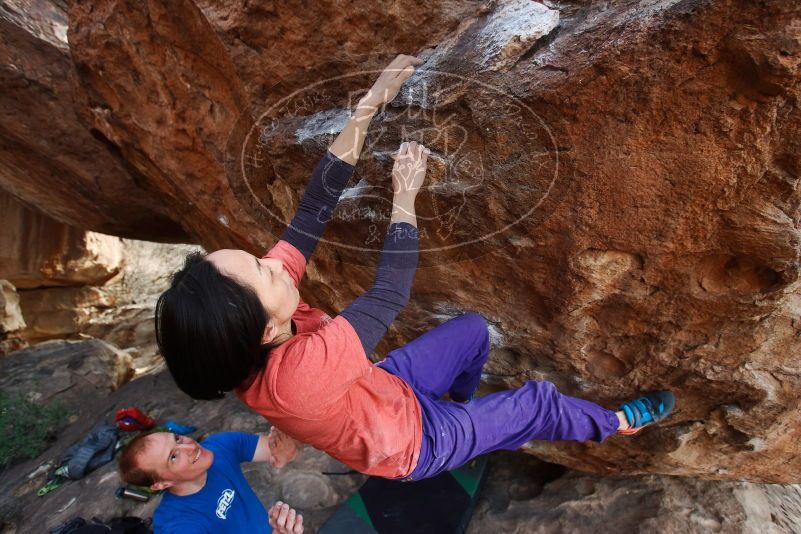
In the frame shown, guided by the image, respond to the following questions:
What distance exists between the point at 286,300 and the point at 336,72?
0.81 meters

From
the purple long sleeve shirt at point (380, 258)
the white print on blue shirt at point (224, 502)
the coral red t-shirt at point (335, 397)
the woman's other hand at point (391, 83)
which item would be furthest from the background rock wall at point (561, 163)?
the white print on blue shirt at point (224, 502)

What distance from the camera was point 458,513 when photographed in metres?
2.41

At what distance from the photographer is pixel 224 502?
6.14 ft

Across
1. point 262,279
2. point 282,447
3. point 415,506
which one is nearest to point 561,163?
point 262,279

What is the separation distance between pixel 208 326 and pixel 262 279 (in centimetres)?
17

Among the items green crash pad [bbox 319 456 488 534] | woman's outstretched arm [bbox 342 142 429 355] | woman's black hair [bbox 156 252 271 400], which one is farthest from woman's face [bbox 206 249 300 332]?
green crash pad [bbox 319 456 488 534]

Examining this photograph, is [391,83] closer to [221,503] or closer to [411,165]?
[411,165]

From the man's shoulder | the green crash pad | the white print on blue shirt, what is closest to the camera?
the man's shoulder

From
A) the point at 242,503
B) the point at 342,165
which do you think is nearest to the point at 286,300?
the point at 342,165

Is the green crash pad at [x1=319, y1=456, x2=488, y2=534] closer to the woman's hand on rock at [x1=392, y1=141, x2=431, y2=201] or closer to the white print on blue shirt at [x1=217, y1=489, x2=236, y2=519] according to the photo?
the white print on blue shirt at [x1=217, y1=489, x2=236, y2=519]

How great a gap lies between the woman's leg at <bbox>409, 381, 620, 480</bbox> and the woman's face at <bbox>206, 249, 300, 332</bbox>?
614 millimetres

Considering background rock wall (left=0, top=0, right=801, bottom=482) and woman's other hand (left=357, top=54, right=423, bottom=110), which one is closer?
background rock wall (left=0, top=0, right=801, bottom=482)

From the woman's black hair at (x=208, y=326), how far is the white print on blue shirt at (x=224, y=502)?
1081 millimetres

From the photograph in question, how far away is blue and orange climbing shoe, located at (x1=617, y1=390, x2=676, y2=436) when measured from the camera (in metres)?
1.58
